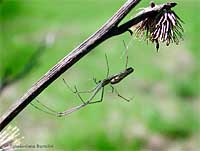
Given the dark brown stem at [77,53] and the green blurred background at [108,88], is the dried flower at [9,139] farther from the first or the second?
the green blurred background at [108,88]

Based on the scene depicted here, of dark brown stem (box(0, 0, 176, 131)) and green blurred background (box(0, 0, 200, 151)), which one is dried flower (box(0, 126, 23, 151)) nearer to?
dark brown stem (box(0, 0, 176, 131))

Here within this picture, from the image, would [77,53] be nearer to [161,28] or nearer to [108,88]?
[161,28]

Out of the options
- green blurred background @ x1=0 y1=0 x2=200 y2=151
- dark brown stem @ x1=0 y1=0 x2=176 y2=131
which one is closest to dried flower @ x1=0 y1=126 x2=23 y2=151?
dark brown stem @ x1=0 y1=0 x2=176 y2=131

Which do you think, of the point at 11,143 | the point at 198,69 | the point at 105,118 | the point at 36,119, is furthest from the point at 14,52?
the point at 11,143

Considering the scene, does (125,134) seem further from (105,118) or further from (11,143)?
(11,143)

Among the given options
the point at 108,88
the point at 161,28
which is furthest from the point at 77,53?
the point at 108,88

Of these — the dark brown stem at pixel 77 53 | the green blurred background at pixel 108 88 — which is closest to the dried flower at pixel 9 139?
the dark brown stem at pixel 77 53
